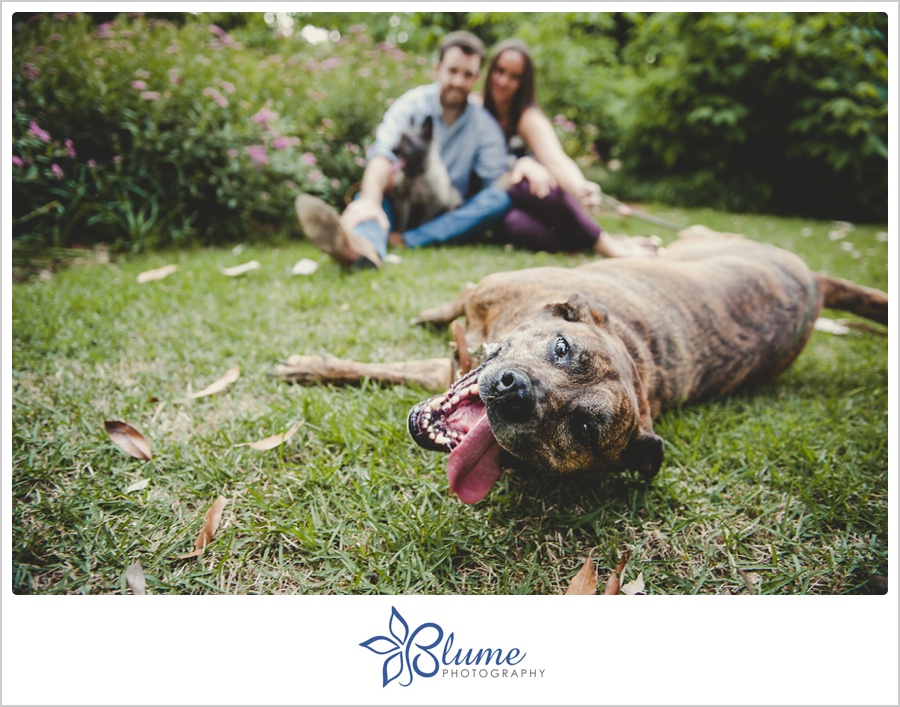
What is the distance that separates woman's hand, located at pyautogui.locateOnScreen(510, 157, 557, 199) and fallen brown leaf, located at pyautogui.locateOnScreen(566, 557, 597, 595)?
3445 millimetres

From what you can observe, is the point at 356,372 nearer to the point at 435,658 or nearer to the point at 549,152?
the point at 435,658

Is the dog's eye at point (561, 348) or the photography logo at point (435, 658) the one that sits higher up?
the dog's eye at point (561, 348)

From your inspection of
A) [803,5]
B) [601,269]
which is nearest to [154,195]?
[601,269]

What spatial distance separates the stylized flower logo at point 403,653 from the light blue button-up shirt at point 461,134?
4.17 meters

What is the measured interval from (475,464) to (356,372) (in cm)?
87

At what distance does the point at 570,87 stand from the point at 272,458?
8.99 metres

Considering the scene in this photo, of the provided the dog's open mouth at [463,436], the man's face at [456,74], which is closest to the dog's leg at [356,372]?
the dog's open mouth at [463,436]

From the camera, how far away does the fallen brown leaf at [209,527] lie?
139 centimetres

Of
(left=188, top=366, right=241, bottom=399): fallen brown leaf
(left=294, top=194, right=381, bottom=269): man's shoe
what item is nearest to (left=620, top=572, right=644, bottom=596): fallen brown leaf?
(left=188, top=366, right=241, bottom=399): fallen brown leaf

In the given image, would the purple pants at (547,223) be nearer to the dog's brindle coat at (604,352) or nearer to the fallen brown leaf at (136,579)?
the dog's brindle coat at (604,352)

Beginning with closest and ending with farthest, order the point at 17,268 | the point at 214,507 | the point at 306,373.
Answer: the point at 214,507
the point at 306,373
the point at 17,268

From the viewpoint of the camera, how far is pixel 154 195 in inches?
152

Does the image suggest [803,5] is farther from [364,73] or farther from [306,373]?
[364,73]

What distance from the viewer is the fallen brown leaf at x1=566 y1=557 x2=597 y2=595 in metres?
1.39
